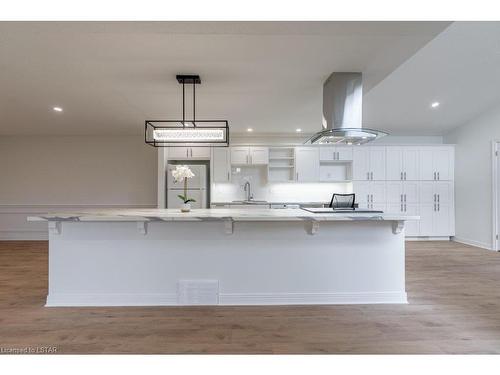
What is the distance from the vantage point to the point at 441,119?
5.71m

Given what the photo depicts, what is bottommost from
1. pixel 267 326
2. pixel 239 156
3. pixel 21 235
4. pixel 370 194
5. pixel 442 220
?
pixel 267 326

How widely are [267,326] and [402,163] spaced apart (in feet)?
17.2

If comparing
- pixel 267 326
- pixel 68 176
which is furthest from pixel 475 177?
pixel 68 176

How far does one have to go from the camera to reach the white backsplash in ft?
21.0

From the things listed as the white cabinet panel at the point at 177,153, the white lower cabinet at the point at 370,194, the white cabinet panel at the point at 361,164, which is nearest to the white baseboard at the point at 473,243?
A: the white lower cabinet at the point at 370,194

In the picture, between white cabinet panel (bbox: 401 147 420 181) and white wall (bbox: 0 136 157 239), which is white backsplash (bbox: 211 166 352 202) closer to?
white cabinet panel (bbox: 401 147 420 181)

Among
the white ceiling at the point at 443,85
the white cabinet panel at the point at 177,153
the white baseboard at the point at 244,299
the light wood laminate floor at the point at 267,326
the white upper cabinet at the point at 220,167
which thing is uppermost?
the white ceiling at the point at 443,85

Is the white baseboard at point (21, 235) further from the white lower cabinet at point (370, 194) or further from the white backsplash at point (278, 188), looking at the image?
the white lower cabinet at point (370, 194)

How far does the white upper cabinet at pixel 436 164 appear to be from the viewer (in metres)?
6.13

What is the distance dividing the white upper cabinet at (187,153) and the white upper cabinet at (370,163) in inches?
128

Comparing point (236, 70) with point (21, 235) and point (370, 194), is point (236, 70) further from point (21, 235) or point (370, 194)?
point (21, 235)

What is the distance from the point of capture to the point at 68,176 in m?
6.23
